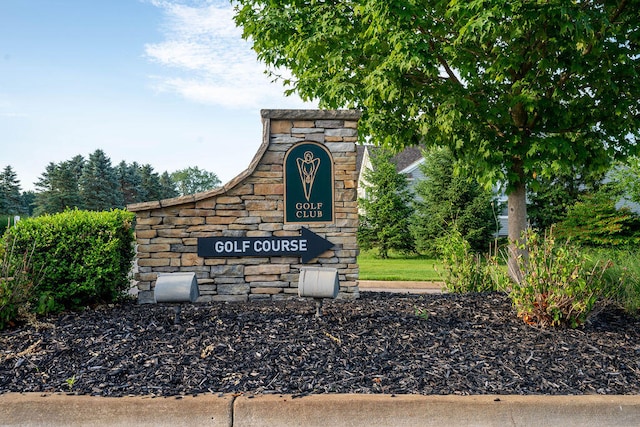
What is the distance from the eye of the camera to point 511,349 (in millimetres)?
4977

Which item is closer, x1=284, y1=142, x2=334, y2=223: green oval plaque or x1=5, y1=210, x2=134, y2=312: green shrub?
x1=5, y1=210, x2=134, y2=312: green shrub

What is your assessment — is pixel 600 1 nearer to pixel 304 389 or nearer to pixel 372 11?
pixel 372 11

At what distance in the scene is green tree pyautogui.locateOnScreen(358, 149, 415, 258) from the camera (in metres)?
21.7

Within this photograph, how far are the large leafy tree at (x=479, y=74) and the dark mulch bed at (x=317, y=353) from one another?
9.51 ft

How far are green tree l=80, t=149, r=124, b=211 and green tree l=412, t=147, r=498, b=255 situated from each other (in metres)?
26.4

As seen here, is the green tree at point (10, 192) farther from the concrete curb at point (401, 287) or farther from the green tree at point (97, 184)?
the concrete curb at point (401, 287)

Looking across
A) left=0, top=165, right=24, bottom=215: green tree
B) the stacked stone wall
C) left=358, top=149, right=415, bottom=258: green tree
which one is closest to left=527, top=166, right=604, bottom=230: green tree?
left=358, top=149, right=415, bottom=258: green tree

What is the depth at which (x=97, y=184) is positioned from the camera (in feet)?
128

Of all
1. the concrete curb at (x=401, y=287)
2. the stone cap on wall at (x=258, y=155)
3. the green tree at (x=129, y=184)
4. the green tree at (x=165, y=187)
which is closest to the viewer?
the stone cap on wall at (x=258, y=155)

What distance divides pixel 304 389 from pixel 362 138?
237 inches

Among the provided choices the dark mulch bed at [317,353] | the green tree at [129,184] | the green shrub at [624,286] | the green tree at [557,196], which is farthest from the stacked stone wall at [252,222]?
the green tree at [129,184]

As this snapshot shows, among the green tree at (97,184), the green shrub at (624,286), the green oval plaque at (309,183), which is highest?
the green tree at (97,184)

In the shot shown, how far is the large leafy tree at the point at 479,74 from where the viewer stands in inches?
278

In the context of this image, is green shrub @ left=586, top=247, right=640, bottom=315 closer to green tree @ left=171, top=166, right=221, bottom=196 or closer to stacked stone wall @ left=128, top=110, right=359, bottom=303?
stacked stone wall @ left=128, top=110, right=359, bottom=303
